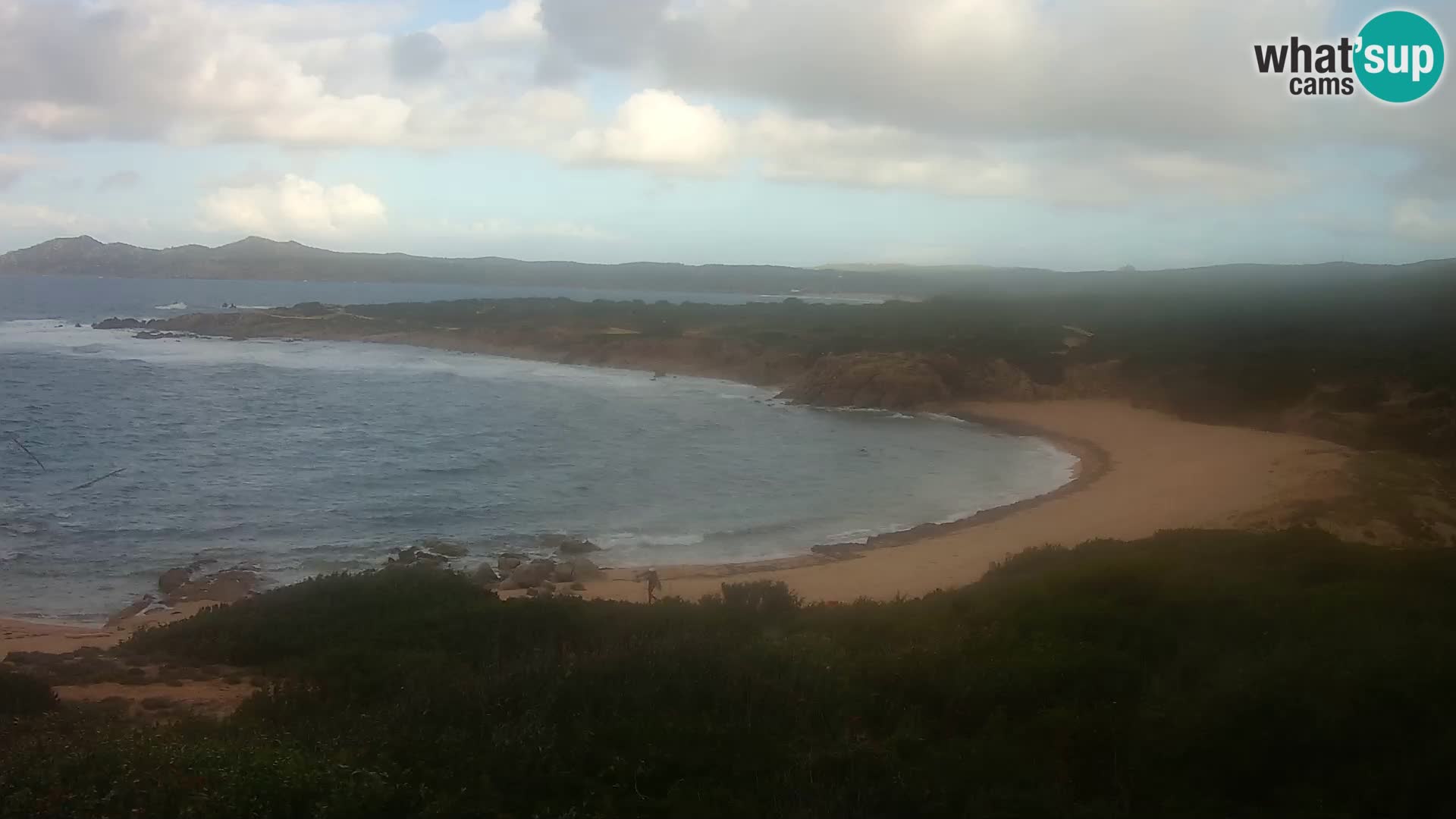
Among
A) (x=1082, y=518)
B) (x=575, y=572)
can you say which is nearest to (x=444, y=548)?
(x=575, y=572)

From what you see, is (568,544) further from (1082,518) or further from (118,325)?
(118,325)

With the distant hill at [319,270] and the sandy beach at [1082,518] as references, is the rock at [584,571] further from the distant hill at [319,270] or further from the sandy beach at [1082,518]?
the distant hill at [319,270]

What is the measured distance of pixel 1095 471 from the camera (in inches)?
1005

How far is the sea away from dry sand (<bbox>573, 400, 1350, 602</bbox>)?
52.2 inches

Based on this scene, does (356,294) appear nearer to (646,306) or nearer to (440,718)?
(646,306)

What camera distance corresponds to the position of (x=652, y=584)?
14.6 meters

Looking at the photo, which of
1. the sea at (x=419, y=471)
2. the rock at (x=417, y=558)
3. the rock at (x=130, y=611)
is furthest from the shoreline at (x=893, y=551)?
the rock at (x=417, y=558)

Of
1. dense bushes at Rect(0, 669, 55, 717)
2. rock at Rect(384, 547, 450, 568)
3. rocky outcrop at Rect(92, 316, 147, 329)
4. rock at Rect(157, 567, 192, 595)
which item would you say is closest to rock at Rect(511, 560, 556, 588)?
rock at Rect(384, 547, 450, 568)

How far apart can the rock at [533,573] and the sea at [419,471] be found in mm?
1593

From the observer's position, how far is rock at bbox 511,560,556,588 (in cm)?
1514

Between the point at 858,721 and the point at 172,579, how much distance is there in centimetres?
1320

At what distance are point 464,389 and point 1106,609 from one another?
121 ft

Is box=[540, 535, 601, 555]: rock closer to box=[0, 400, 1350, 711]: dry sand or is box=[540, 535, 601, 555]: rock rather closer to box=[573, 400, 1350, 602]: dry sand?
box=[0, 400, 1350, 711]: dry sand

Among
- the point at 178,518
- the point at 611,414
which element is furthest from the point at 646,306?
the point at 178,518
